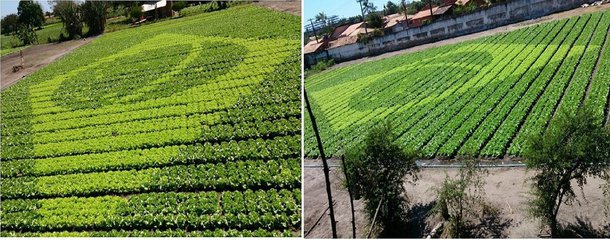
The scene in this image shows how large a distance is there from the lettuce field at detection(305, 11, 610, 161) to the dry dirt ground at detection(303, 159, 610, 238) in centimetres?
162

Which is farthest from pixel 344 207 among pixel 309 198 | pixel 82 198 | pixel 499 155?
pixel 82 198

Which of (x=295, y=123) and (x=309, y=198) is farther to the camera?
(x=295, y=123)

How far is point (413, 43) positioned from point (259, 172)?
88.9 ft

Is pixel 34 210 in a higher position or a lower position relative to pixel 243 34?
lower

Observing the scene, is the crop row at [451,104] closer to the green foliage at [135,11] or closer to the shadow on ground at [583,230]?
the shadow on ground at [583,230]

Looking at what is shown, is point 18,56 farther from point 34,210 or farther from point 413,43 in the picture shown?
Answer: point 413,43

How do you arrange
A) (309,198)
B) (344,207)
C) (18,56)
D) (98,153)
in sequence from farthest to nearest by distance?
(18,56)
(98,153)
(309,198)
(344,207)

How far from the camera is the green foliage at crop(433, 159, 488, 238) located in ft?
34.0

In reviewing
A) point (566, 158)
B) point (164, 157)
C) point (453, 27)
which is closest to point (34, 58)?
point (164, 157)

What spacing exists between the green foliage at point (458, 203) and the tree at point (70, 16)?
1277 inches

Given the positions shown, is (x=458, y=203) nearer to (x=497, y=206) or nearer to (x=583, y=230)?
(x=497, y=206)

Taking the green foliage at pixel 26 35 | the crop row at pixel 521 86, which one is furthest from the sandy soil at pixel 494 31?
the green foliage at pixel 26 35

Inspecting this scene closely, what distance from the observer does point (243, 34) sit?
26156 mm

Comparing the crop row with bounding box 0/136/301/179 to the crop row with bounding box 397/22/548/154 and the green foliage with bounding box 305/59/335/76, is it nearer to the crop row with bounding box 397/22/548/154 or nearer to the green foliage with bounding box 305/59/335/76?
the crop row with bounding box 397/22/548/154
